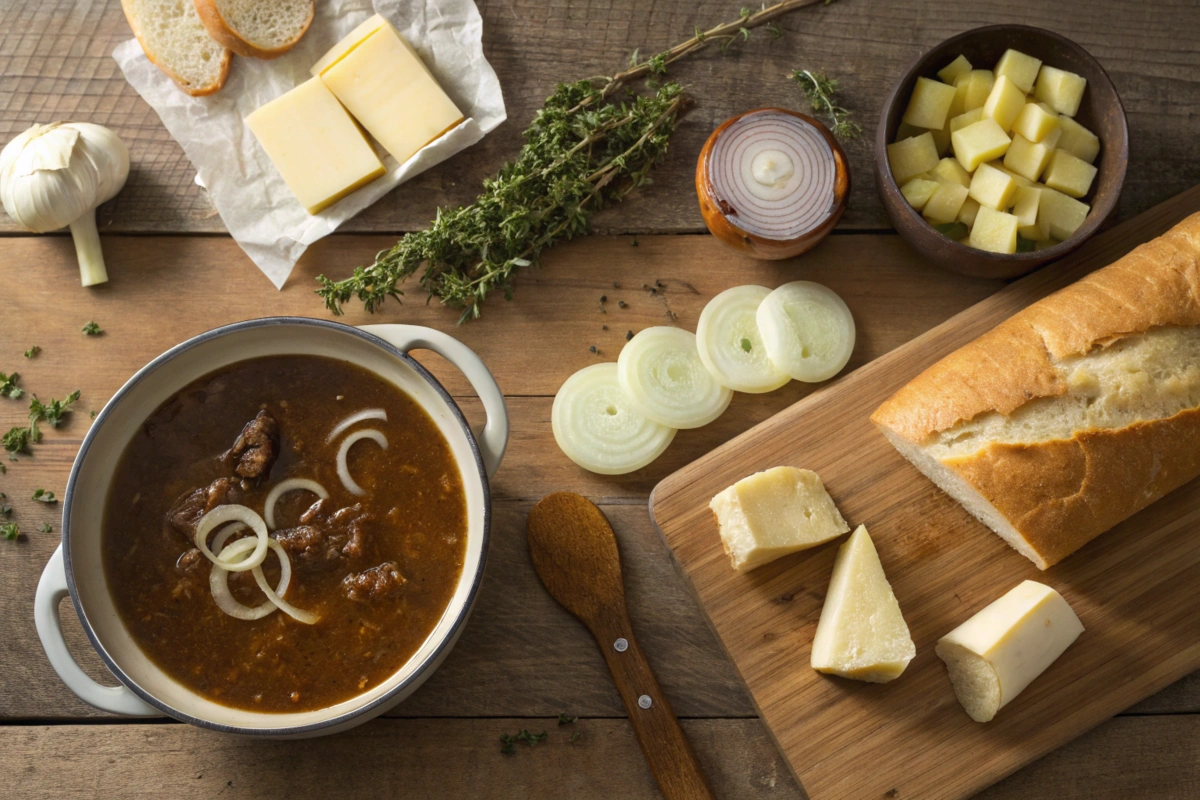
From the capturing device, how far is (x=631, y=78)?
2.68m

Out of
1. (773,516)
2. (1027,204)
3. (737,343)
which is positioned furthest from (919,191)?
(773,516)

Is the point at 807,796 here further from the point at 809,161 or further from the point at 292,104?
the point at 292,104

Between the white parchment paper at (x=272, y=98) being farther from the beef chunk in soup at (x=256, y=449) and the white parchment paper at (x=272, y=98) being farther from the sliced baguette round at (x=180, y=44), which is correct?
the beef chunk in soup at (x=256, y=449)

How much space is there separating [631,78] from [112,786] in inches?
106

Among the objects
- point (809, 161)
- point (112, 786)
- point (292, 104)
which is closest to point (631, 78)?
point (809, 161)

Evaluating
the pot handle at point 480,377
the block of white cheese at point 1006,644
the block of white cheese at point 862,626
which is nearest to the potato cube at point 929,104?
the block of white cheese at point 862,626

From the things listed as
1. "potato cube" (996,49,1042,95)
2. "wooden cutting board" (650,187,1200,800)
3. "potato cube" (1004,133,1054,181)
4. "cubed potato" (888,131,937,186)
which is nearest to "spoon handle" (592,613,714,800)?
"wooden cutting board" (650,187,1200,800)

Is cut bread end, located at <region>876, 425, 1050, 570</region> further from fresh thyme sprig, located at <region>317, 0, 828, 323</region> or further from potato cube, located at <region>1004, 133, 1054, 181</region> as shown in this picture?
fresh thyme sprig, located at <region>317, 0, 828, 323</region>

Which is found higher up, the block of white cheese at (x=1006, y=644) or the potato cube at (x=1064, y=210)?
the potato cube at (x=1064, y=210)

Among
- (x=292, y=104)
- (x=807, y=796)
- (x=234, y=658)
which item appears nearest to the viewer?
(x=234, y=658)

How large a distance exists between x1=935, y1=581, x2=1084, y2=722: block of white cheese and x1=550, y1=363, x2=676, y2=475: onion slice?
1.01m

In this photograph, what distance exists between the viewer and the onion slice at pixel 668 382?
2510 mm

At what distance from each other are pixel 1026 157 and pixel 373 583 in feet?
7.38

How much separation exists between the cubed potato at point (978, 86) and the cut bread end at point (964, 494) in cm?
105
